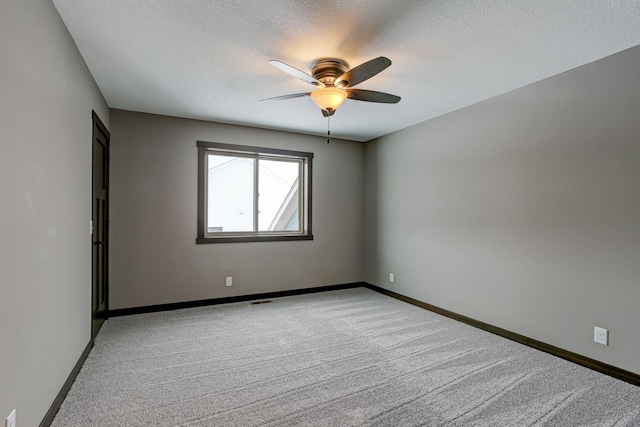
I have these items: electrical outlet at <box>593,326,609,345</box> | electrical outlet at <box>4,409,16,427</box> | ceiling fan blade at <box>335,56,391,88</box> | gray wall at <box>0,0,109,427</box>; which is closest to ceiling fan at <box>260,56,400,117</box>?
ceiling fan blade at <box>335,56,391,88</box>

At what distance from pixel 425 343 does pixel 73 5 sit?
366cm

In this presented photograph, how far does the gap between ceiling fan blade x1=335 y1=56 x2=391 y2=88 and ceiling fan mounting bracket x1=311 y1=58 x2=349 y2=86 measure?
0.10m

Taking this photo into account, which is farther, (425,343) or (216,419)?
(425,343)

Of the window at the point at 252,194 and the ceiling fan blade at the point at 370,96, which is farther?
the window at the point at 252,194

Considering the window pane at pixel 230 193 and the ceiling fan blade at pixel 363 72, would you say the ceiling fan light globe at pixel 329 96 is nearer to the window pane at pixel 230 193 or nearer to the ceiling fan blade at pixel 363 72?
the ceiling fan blade at pixel 363 72

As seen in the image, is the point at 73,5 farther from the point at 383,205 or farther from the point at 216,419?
the point at 383,205

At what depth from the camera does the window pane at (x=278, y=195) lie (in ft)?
16.0

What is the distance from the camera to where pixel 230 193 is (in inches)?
182

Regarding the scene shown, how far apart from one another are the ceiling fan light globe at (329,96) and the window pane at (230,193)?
7.74 ft

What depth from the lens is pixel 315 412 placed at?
6.65 feet

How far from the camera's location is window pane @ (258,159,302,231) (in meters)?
4.87

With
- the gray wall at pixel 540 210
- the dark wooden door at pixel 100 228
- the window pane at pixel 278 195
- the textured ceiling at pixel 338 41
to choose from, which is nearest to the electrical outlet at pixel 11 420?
the dark wooden door at pixel 100 228

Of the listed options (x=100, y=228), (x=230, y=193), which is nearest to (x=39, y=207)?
(x=100, y=228)

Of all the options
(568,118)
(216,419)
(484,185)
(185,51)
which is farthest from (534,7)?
(216,419)
